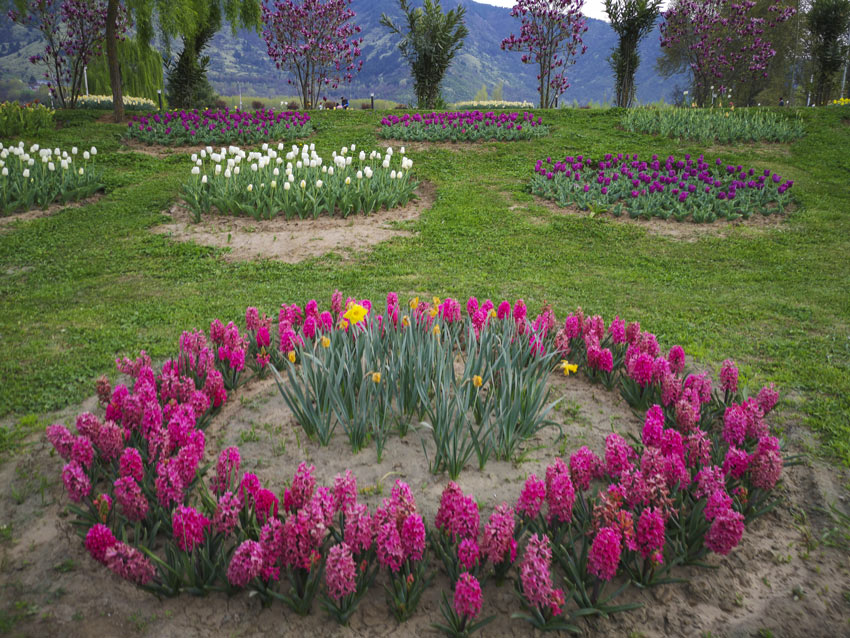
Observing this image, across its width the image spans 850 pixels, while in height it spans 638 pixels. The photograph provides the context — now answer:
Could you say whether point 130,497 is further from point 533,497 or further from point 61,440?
point 533,497

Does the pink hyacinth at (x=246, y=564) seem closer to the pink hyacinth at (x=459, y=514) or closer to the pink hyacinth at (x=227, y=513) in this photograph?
the pink hyacinth at (x=227, y=513)

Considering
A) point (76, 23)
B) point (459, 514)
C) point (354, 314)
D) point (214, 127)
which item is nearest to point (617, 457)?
point (459, 514)

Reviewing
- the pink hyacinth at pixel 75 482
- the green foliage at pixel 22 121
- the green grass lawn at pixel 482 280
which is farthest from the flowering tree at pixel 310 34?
the pink hyacinth at pixel 75 482

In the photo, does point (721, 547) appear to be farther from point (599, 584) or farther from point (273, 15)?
point (273, 15)

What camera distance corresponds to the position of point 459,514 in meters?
2.17

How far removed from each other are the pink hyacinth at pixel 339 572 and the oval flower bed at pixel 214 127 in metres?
13.9

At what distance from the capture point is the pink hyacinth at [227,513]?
7.06 feet

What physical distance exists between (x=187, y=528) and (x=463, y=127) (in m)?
14.1

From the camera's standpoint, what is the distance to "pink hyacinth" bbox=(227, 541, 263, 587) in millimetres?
2008

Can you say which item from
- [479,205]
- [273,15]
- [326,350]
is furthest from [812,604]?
[273,15]

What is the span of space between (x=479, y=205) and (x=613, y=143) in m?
5.91

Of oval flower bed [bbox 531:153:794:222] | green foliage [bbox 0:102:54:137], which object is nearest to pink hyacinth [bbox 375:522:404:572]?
oval flower bed [bbox 531:153:794:222]

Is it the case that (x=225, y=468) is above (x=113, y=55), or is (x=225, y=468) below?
below

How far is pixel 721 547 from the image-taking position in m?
2.25
